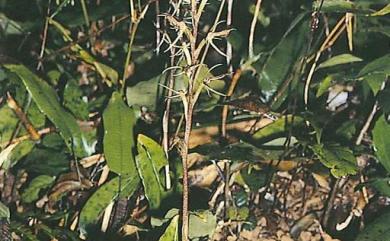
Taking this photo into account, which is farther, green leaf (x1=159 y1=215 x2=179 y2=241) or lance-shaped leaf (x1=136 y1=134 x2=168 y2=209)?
lance-shaped leaf (x1=136 y1=134 x2=168 y2=209)

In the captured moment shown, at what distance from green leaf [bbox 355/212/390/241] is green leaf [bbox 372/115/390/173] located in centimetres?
9

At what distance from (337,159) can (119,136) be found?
36 centimetres

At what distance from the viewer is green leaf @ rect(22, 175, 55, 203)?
4.20 ft

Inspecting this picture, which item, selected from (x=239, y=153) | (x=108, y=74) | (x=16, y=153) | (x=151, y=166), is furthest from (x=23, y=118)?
(x=239, y=153)

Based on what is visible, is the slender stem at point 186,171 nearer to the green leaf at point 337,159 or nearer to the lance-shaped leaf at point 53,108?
the green leaf at point 337,159

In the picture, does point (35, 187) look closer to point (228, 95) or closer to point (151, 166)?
point (151, 166)

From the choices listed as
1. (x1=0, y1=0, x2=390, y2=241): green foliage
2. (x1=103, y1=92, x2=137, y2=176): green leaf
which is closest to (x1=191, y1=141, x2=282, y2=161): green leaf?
(x1=0, y1=0, x2=390, y2=241): green foliage

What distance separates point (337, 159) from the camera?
110 centimetres

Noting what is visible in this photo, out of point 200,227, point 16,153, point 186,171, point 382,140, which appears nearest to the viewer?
point 186,171

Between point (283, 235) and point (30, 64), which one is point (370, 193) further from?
point (30, 64)

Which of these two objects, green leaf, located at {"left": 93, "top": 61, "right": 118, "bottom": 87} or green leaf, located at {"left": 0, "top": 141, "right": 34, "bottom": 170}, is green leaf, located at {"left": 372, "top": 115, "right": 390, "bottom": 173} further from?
green leaf, located at {"left": 0, "top": 141, "right": 34, "bottom": 170}

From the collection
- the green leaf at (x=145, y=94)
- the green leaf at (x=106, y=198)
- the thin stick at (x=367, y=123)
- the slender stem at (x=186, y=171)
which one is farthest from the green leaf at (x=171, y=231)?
the thin stick at (x=367, y=123)

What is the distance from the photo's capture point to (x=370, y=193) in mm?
1299

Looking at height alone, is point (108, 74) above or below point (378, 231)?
above
